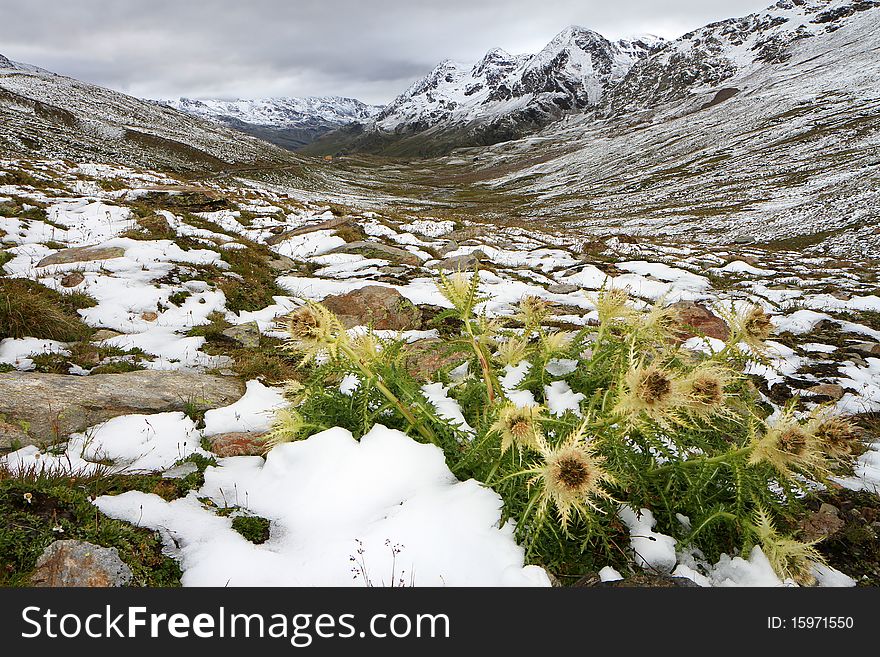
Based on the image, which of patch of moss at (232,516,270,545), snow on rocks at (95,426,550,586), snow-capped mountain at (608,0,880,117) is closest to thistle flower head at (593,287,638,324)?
snow on rocks at (95,426,550,586)

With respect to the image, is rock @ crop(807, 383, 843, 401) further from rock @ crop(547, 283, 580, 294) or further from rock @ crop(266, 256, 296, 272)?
rock @ crop(266, 256, 296, 272)

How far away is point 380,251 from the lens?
13023mm

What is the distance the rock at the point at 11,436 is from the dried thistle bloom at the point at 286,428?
1.79 m

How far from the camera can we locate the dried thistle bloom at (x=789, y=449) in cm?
205

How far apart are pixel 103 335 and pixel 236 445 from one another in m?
3.72

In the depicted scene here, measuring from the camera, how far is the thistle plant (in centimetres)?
215

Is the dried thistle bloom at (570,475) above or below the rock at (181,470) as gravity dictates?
above

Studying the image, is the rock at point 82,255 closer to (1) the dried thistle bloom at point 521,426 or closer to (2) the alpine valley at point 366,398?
(2) the alpine valley at point 366,398

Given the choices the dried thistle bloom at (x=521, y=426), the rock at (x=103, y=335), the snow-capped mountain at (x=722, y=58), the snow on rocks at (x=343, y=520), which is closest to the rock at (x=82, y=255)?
the rock at (x=103, y=335)

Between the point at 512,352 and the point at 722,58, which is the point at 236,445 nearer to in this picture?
the point at 512,352

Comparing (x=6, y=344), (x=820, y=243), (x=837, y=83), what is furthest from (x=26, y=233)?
(x=837, y=83)

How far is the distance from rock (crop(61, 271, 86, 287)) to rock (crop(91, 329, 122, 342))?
6.37 feet
